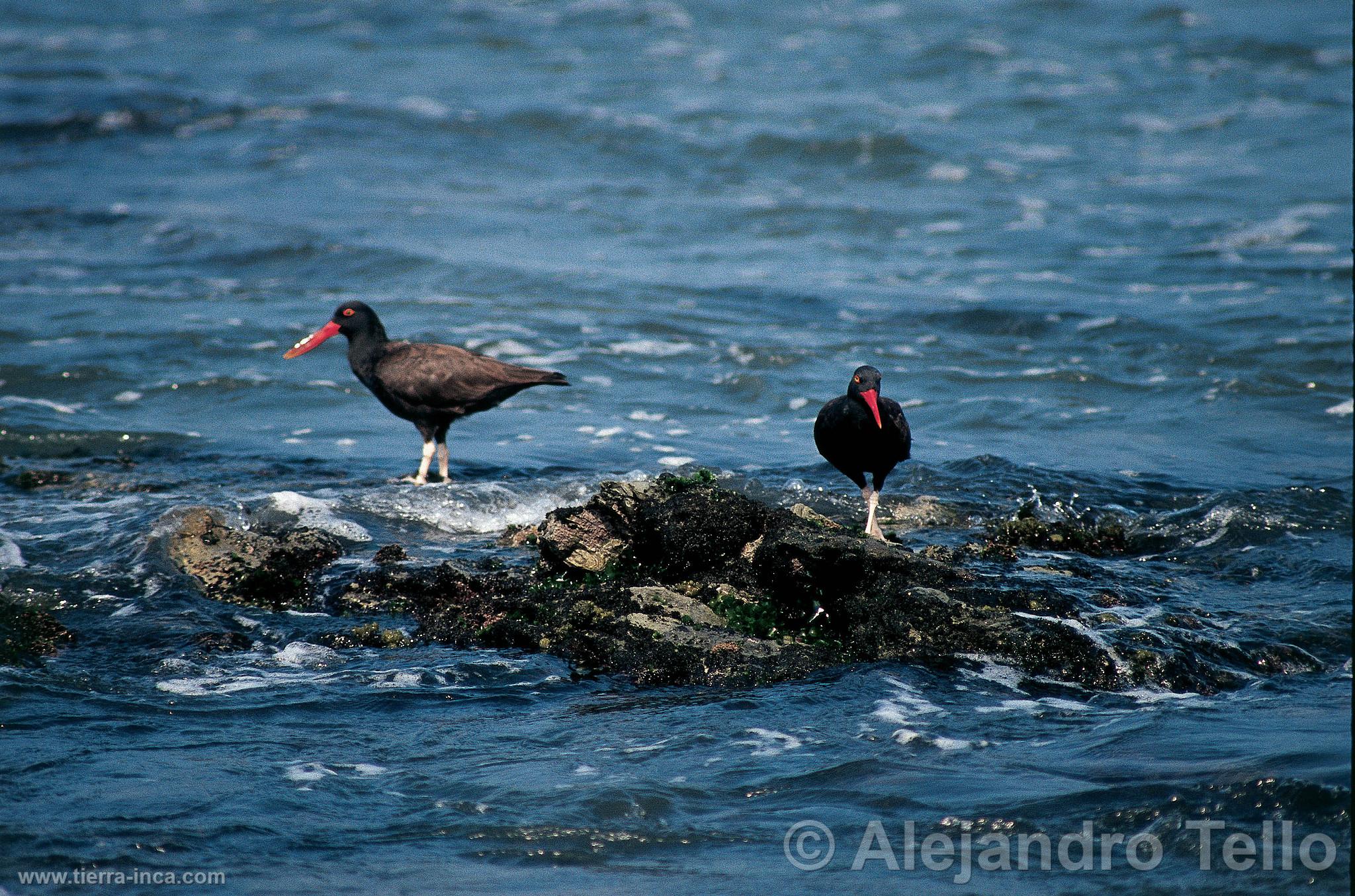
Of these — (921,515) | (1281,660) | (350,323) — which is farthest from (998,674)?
(350,323)

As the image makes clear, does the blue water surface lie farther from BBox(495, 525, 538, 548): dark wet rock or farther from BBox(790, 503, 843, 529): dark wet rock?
BBox(790, 503, 843, 529): dark wet rock

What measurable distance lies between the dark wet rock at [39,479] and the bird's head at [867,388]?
185 inches

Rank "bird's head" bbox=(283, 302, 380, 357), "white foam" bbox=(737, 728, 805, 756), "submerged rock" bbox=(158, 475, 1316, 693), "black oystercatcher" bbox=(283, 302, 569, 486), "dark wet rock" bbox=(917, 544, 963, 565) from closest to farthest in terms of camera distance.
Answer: "white foam" bbox=(737, 728, 805, 756) → "submerged rock" bbox=(158, 475, 1316, 693) → "dark wet rock" bbox=(917, 544, 963, 565) → "black oystercatcher" bbox=(283, 302, 569, 486) → "bird's head" bbox=(283, 302, 380, 357)

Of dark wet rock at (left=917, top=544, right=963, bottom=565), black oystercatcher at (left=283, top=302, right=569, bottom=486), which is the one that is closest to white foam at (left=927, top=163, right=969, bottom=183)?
black oystercatcher at (left=283, top=302, right=569, bottom=486)

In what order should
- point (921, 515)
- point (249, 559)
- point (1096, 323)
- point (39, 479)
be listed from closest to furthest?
point (249, 559), point (921, 515), point (39, 479), point (1096, 323)

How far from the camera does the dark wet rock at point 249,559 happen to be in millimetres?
5797

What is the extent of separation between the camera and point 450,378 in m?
8.24

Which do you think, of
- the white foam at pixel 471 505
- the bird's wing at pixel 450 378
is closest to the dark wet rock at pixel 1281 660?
the white foam at pixel 471 505

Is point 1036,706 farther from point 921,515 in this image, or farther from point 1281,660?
point 921,515

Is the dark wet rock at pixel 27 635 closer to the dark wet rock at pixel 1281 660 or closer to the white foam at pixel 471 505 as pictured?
the white foam at pixel 471 505

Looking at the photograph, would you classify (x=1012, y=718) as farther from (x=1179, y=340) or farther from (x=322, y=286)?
(x=322, y=286)

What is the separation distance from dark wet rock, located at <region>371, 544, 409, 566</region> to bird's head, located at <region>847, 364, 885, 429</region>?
7.81 ft

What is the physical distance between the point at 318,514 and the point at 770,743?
3.47 metres

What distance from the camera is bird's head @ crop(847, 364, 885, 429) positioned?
651 cm
